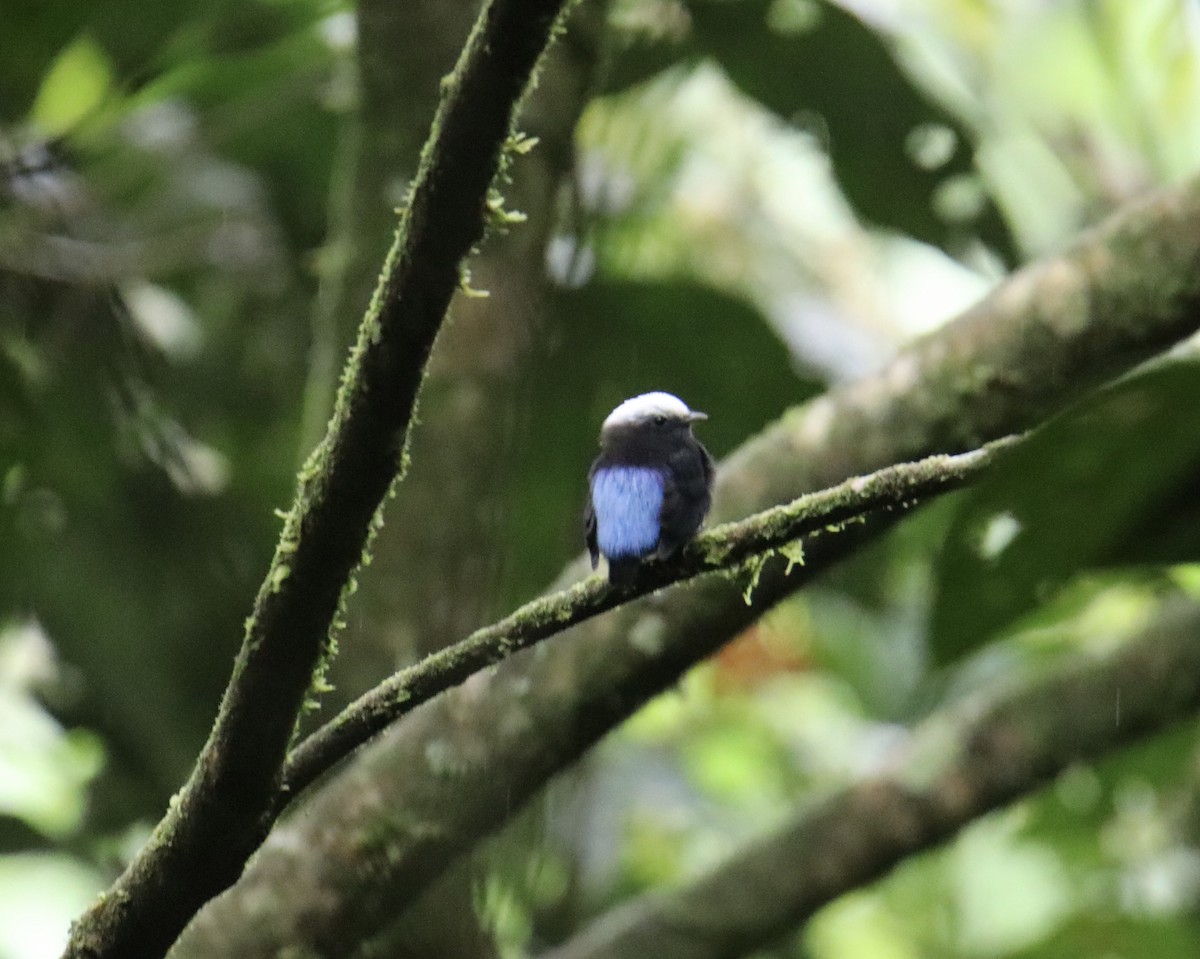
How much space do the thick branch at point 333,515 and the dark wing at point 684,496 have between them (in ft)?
1.51

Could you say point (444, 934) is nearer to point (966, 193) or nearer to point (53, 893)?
point (966, 193)

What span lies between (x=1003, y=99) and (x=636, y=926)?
2.51m

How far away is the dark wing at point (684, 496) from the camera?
5.78 ft

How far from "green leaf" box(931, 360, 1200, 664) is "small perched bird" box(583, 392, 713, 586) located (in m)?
0.30

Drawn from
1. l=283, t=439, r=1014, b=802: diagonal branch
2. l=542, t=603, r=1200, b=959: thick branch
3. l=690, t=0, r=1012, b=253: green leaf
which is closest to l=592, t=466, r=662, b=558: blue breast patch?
l=283, t=439, r=1014, b=802: diagonal branch

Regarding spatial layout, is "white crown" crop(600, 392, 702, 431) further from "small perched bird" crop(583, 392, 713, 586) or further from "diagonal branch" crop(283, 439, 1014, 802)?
"diagonal branch" crop(283, 439, 1014, 802)

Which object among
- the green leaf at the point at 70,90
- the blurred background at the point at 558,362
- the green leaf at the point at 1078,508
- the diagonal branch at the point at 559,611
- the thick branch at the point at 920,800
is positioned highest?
the green leaf at the point at 70,90

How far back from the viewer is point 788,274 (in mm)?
4625

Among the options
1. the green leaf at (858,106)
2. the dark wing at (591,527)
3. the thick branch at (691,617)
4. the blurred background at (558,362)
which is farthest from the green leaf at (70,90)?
the dark wing at (591,527)

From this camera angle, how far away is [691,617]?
2277mm

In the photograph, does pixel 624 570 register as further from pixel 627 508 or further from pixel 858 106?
pixel 858 106

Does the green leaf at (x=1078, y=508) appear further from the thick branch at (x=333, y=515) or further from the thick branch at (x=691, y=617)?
the thick branch at (x=333, y=515)

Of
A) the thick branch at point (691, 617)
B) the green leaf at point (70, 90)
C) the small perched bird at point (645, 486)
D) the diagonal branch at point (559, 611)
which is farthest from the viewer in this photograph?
the green leaf at point (70, 90)

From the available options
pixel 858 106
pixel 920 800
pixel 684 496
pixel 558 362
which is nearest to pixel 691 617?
pixel 684 496
